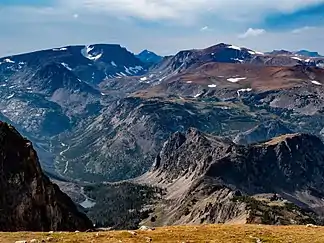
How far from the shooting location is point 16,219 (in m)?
136

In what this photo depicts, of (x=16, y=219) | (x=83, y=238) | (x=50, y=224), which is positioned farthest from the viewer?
(x=50, y=224)

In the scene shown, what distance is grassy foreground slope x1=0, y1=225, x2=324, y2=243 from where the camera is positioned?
5044cm

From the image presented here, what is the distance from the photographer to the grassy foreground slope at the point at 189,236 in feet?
165

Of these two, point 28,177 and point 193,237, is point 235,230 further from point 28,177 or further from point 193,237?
point 28,177

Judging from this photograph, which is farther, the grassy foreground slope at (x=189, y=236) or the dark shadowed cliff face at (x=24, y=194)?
the dark shadowed cliff face at (x=24, y=194)

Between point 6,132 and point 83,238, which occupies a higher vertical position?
point 6,132

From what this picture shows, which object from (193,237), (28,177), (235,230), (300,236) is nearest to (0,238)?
(193,237)

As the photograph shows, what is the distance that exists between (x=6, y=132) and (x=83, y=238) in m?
120

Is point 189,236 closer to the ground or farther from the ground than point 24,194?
farther from the ground

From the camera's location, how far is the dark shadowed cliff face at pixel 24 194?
13675 cm

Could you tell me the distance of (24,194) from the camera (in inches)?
5684

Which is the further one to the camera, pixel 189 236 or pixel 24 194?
pixel 24 194

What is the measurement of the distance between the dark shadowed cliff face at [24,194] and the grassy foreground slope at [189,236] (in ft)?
251

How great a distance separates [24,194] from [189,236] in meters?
100
